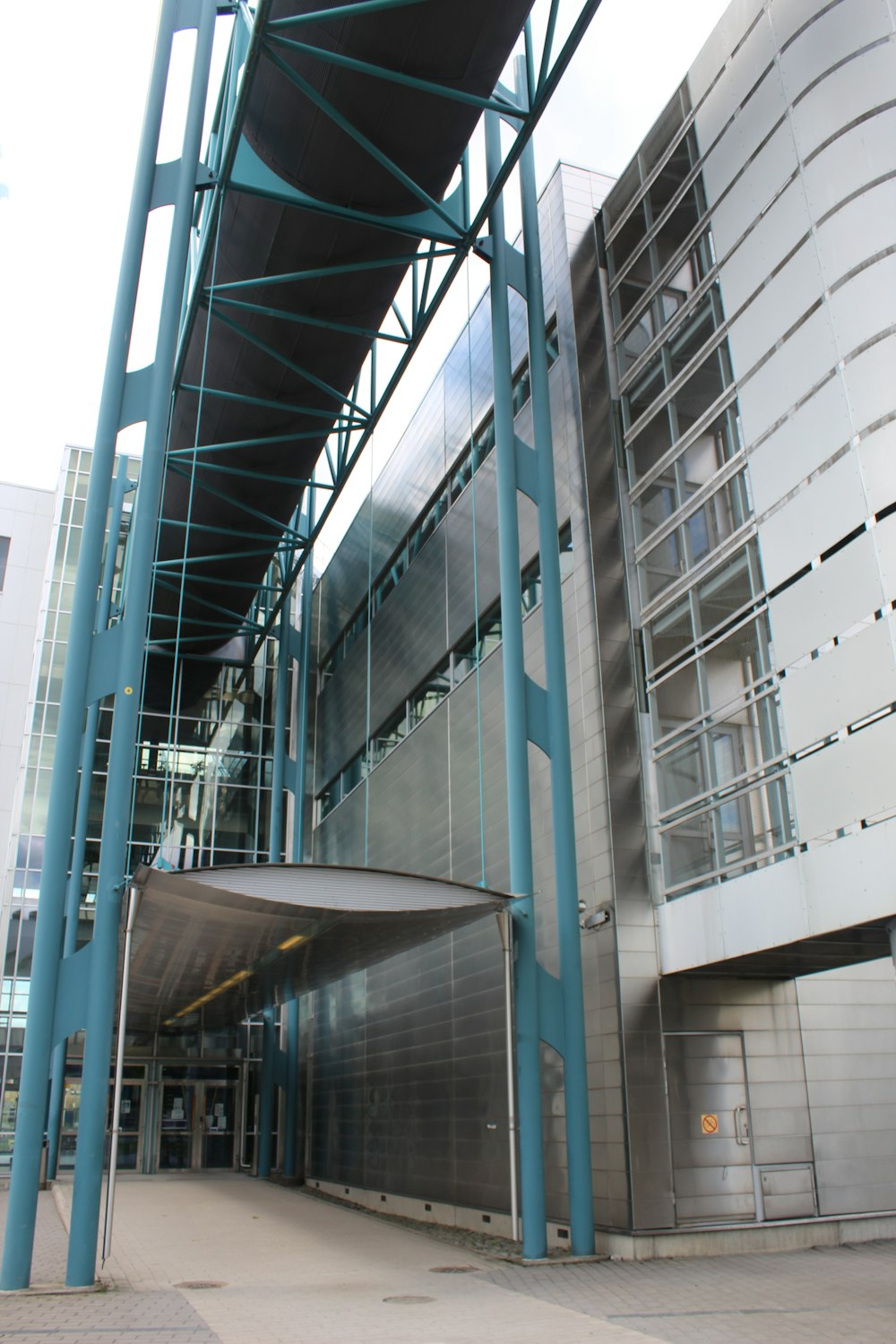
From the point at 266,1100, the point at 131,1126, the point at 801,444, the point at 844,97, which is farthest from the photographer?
the point at 131,1126

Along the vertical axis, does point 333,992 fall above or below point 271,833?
below

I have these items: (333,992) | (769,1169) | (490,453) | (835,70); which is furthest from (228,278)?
(333,992)

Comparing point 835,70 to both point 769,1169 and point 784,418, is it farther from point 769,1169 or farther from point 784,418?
point 769,1169

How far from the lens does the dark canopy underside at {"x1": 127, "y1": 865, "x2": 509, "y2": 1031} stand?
11.1 m

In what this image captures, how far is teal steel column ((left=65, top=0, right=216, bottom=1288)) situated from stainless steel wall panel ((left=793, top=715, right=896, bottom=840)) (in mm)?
7249

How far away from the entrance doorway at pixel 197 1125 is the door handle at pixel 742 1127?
18.9 meters

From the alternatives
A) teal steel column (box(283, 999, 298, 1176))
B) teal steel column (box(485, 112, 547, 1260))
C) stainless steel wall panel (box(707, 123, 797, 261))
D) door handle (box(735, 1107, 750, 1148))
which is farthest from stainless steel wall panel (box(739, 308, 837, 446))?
teal steel column (box(283, 999, 298, 1176))

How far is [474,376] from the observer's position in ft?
67.7

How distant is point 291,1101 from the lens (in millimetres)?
26469

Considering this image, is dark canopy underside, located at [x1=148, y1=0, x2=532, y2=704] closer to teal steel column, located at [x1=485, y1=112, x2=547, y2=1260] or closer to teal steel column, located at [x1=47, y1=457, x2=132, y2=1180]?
teal steel column, located at [x1=485, y1=112, x2=547, y2=1260]

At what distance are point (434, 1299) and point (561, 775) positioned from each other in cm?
606

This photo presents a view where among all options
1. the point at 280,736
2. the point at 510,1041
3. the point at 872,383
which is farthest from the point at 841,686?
the point at 280,736

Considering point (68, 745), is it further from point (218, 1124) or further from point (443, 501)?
point (218, 1124)

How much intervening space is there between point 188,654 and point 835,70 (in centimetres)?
2169
